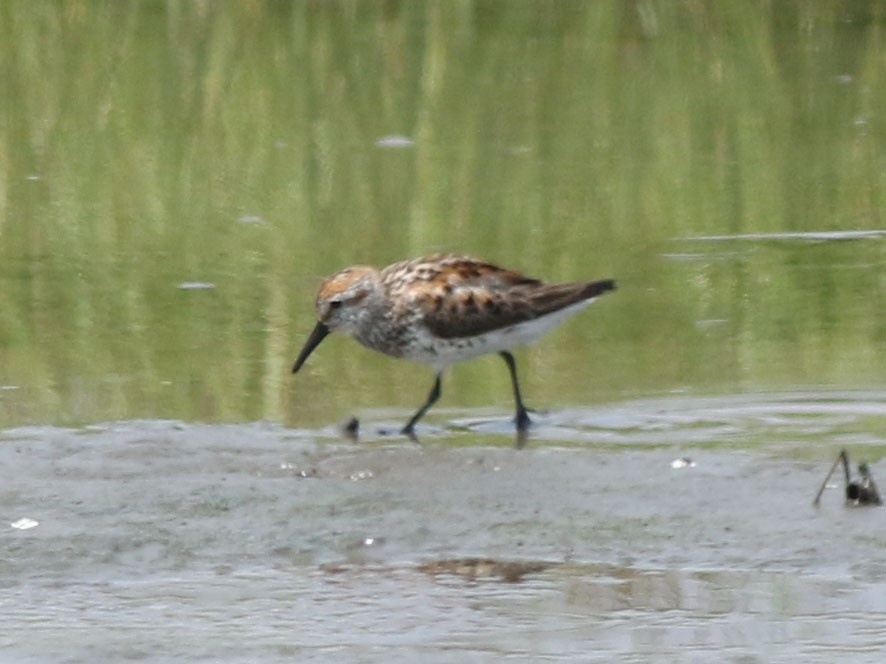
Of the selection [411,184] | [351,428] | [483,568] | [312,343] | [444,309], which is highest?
[411,184]

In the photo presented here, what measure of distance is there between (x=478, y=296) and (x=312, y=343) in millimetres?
664

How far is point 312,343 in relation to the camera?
8094 millimetres

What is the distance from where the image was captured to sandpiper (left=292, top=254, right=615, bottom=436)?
25.8 feet

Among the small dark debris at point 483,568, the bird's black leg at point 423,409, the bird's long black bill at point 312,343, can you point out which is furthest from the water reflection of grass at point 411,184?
the small dark debris at point 483,568

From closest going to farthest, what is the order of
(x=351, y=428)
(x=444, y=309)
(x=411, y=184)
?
(x=351, y=428) < (x=444, y=309) < (x=411, y=184)

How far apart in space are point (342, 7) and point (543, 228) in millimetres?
4749

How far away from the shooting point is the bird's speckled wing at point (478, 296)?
7.86 metres

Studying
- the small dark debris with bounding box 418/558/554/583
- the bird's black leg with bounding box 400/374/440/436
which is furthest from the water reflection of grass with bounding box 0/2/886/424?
the small dark debris with bounding box 418/558/554/583

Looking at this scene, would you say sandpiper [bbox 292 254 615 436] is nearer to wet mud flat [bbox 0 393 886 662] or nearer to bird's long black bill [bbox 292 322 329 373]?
bird's long black bill [bbox 292 322 329 373]

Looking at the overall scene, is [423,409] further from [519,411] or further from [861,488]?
[861,488]

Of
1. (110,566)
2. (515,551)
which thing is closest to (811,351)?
(515,551)

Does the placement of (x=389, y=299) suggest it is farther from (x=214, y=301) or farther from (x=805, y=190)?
(x=805, y=190)

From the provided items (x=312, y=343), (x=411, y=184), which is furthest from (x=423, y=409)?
(x=411, y=184)

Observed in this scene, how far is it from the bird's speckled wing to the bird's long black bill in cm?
29
